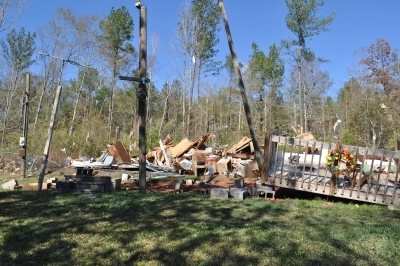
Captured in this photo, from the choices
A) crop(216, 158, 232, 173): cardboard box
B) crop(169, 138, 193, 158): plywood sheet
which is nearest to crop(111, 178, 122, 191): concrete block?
crop(216, 158, 232, 173): cardboard box

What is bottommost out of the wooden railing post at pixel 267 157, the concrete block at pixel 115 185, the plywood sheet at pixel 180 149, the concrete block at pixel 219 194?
the concrete block at pixel 115 185

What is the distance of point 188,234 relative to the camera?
427 cm

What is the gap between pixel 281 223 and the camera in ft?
16.2

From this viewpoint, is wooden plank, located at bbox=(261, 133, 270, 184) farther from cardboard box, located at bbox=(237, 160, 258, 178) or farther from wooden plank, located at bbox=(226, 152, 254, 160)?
wooden plank, located at bbox=(226, 152, 254, 160)

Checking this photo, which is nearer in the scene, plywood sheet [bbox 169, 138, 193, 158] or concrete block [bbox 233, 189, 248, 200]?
concrete block [bbox 233, 189, 248, 200]

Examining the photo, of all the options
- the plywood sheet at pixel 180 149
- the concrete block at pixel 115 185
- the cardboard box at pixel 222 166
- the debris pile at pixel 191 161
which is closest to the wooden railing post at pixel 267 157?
the concrete block at pixel 115 185

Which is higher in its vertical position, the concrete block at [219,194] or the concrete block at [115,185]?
the concrete block at [219,194]

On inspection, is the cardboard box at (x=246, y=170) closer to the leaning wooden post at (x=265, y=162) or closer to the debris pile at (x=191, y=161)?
the debris pile at (x=191, y=161)

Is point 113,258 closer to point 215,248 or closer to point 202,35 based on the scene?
point 215,248

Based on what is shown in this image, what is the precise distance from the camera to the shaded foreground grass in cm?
360

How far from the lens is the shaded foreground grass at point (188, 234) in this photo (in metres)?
3.60

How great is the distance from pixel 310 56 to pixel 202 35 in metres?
9.88

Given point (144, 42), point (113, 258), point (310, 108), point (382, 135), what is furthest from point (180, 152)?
point (310, 108)

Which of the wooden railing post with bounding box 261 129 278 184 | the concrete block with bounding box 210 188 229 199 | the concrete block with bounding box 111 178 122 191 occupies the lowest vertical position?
the concrete block with bounding box 111 178 122 191
